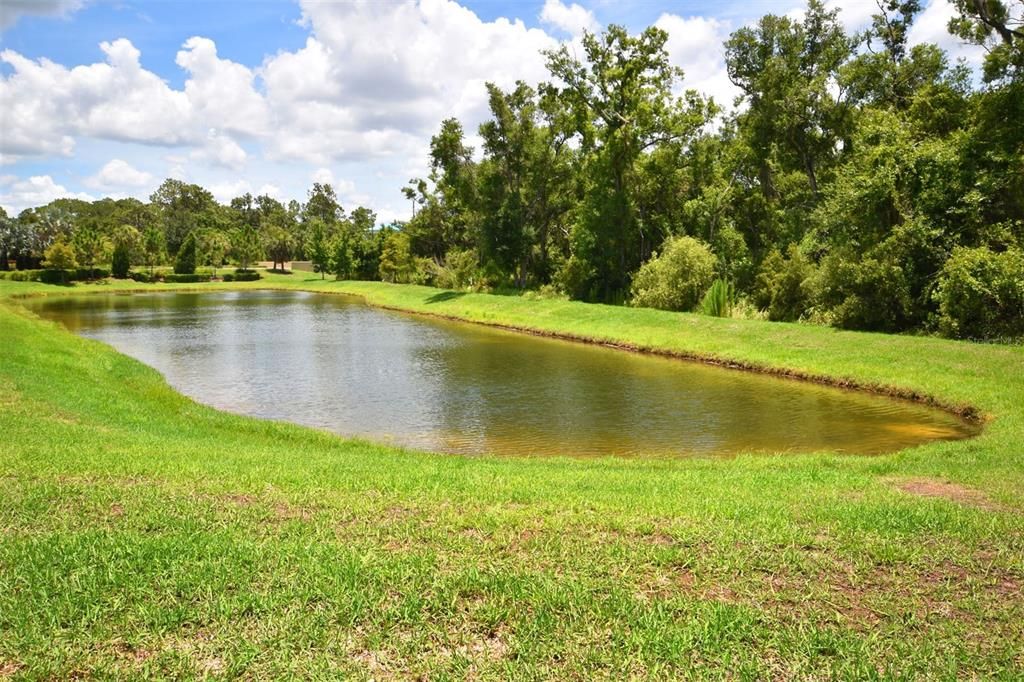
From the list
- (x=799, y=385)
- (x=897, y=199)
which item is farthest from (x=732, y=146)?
(x=799, y=385)

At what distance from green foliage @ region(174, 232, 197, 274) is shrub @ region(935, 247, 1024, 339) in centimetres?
9492

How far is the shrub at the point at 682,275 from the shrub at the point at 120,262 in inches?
3022

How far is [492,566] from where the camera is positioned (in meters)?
5.93

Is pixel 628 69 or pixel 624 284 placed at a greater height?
pixel 628 69

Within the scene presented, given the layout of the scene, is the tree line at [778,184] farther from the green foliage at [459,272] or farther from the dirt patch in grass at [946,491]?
the dirt patch in grass at [946,491]

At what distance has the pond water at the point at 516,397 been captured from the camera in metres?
15.4

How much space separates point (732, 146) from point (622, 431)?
29556 mm

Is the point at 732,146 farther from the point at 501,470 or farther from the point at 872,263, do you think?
the point at 501,470

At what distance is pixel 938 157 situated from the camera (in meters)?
24.0

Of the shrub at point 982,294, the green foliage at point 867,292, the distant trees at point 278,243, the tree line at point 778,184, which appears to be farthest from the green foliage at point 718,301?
the distant trees at point 278,243

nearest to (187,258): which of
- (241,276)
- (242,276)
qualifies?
(241,276)

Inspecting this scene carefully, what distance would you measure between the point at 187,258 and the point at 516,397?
8971 centimetres

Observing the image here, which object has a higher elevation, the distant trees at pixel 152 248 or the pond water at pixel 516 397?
the distant trees at pixel 152 248

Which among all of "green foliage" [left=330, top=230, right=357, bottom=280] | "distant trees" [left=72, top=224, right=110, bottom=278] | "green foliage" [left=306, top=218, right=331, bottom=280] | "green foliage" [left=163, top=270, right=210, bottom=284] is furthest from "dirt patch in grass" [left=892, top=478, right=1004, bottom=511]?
"green foliage" [left=163, top=270, right=210, bottom=284]
